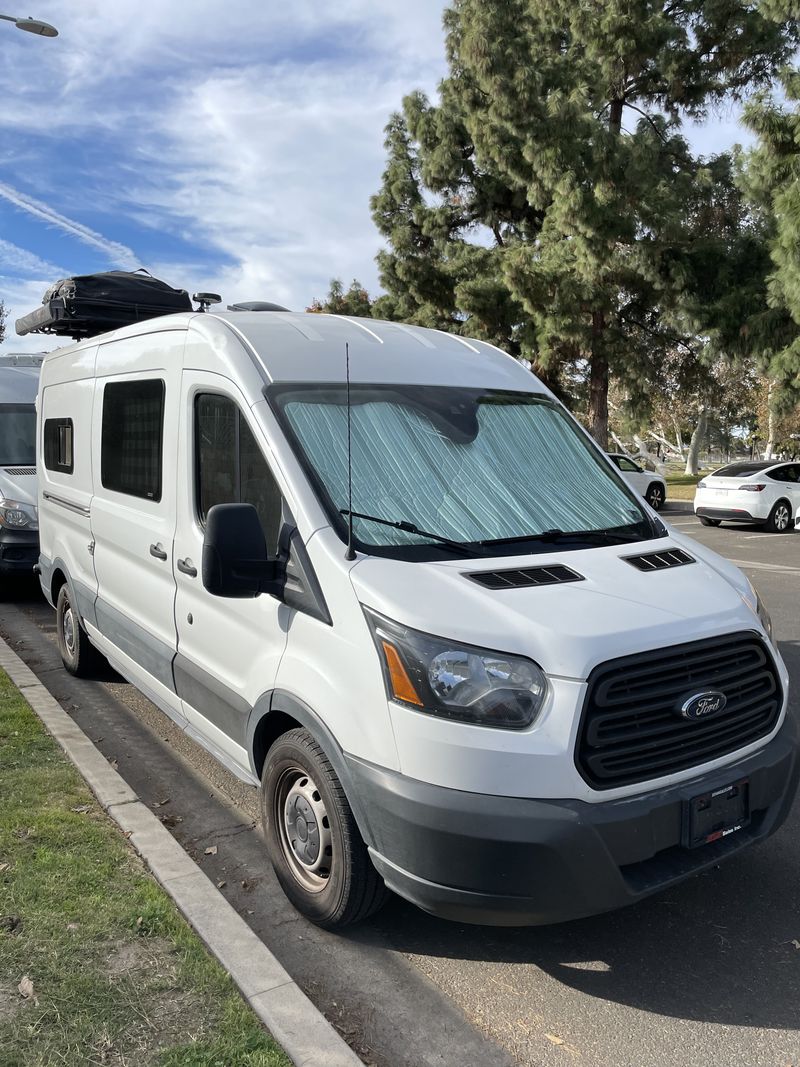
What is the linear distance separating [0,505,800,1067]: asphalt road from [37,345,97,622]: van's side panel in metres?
2.22

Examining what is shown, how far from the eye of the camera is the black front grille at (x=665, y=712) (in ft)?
8.89

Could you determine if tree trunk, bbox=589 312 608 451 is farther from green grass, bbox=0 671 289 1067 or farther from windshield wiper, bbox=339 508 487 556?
green grass, bbox=0 671 289 1067

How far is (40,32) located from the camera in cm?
1192

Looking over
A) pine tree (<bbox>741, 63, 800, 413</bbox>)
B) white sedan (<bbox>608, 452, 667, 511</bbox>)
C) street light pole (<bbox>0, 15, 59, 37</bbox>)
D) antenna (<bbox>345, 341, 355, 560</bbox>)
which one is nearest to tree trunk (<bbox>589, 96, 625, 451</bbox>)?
white sedan (<bbox>608, 452, 667, 511</bbox>)

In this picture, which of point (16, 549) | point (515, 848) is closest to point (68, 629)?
point (16, 549)

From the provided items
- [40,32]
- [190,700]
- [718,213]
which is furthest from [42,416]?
[718,213]

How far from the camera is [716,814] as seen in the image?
2.93 metres

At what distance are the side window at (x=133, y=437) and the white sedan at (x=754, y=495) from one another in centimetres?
1503

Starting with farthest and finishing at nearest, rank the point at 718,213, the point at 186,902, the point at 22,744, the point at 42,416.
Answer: the point at 718,213, the point at 42,416, the point at 22,744, the point at 186,902

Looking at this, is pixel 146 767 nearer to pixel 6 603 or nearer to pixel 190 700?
pixel 190 700

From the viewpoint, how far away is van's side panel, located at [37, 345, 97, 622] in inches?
224

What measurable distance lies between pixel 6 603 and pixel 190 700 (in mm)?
6074

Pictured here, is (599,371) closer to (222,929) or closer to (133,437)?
(133,437)

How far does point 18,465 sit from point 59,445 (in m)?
3.53
